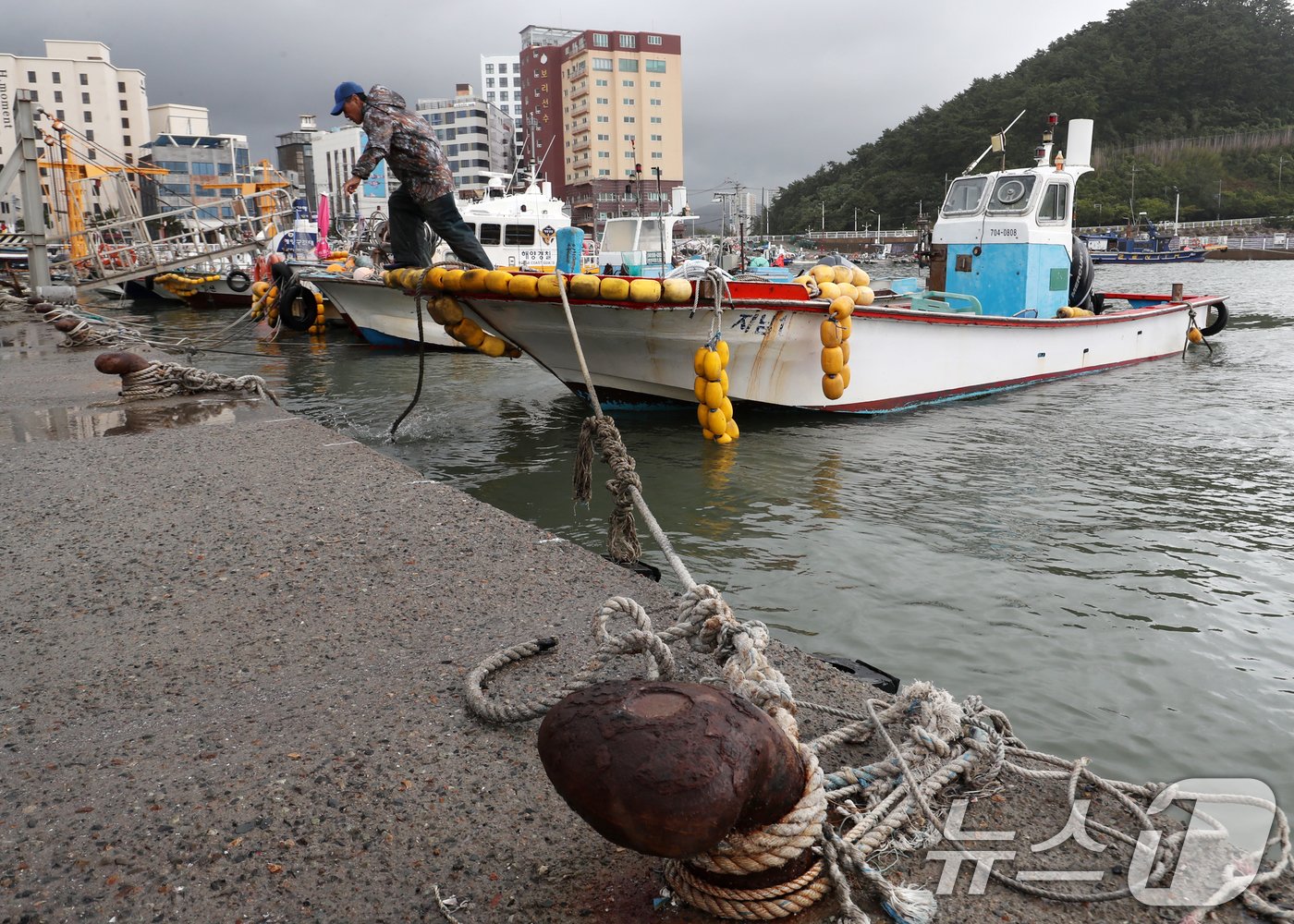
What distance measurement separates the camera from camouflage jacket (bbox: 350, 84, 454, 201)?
6875 millimetres

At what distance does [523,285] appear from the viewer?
711cm

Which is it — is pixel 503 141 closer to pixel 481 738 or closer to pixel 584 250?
pixel 584 250

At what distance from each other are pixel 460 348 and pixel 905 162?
91951 mm

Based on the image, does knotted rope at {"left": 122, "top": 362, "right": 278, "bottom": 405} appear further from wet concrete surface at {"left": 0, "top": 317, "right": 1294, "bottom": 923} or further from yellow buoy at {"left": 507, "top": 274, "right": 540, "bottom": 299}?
wet concrete surface at {"left": 0, "top": 317, "right": 1294, "bottom": 923}

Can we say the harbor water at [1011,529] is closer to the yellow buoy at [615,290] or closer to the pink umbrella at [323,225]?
the yellow buoy at [615,290]

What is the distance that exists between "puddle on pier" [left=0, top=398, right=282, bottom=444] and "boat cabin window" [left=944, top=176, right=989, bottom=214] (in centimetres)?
870

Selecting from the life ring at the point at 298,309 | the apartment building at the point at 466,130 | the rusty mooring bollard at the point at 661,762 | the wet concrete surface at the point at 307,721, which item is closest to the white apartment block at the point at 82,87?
the apartment building at the point at 466,130

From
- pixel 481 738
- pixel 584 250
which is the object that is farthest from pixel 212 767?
pixel 584 250

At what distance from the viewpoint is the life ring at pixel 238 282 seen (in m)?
26.0

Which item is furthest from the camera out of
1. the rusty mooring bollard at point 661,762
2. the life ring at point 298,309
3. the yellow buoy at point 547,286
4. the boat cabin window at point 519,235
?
the life ring at point 298,309

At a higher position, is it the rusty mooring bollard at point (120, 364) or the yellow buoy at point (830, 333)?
the yellow buoy at point (830, 333)

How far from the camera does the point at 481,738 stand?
2.01 meters

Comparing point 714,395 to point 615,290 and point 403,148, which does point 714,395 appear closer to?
point 615,290

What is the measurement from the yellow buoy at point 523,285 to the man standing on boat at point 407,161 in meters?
0.53
